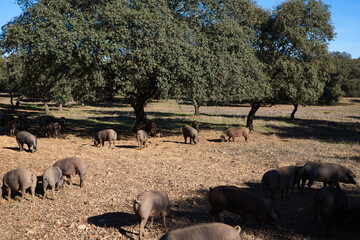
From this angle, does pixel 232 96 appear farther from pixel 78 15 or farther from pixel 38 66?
pixel 38 66

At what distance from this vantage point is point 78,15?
16984 mm

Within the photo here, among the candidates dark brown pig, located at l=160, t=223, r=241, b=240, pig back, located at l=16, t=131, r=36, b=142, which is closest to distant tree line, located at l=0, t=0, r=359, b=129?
pig back, located at l=16, t=131, r=36, b=142

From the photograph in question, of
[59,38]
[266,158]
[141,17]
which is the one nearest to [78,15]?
[59,38]

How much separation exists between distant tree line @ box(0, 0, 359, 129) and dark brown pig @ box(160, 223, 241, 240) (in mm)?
12370

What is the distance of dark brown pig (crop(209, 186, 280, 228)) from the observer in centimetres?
719

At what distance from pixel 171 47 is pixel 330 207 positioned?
12.4 metres

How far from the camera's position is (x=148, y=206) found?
691cm

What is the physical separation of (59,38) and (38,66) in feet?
16.7

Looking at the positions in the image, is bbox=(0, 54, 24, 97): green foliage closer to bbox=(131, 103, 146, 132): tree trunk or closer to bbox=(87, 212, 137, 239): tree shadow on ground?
bbox=(131, 103, 146, 132): tree trunk

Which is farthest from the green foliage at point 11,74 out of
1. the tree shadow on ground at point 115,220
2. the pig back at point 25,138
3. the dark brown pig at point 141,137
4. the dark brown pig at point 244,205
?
the dark brown pig at point 244,205

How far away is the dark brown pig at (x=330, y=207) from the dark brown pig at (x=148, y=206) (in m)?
3.98

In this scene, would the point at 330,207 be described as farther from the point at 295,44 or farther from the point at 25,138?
the point at 295,44

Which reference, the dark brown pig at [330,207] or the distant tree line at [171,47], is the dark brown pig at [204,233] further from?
the distant tree line at [171,47]

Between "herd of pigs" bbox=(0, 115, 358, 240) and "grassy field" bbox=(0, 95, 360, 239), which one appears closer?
"herd of pigs" bbox=(0, 115, 358, 240)
